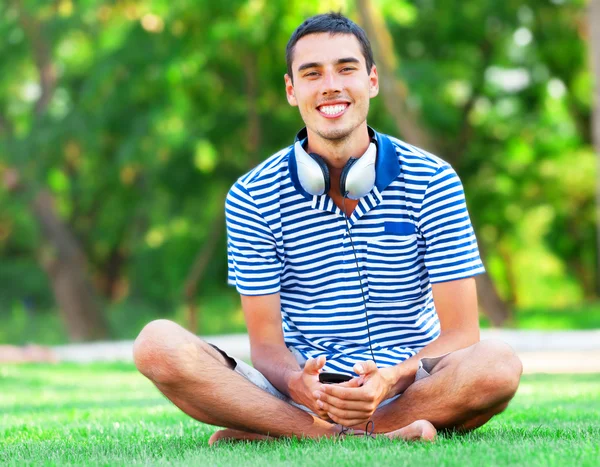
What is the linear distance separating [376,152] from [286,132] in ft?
44.8

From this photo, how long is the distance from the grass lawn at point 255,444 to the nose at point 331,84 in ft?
4.35

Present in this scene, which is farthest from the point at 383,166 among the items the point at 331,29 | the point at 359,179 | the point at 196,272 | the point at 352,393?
the point at 196,272

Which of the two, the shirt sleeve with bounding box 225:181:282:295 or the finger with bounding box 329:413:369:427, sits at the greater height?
the shirt sleeve with bounding box 225:181:282:295

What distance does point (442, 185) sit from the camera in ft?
12.5

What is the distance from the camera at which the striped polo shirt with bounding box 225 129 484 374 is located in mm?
3807

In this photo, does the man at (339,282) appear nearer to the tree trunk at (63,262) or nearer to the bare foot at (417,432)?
the bare foot at (417,432)

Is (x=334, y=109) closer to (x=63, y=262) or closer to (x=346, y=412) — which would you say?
(x=346, y=412)

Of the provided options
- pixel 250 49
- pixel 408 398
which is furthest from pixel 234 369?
pixel 250 49

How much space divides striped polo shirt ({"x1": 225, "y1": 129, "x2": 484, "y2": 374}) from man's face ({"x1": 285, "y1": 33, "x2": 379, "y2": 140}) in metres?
0.18

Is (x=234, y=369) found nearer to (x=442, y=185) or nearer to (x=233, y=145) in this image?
(x=442, y=185)

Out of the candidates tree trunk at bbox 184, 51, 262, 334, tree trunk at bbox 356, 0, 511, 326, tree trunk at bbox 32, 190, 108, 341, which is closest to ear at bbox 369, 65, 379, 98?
tree trunk at bbox 356, 0, 511, 326

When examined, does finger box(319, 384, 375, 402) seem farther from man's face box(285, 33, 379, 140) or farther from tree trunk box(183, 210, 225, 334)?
tree trunk box(183, 210, 225, 334)

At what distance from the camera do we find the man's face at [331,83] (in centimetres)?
391

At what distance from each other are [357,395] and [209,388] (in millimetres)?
561
